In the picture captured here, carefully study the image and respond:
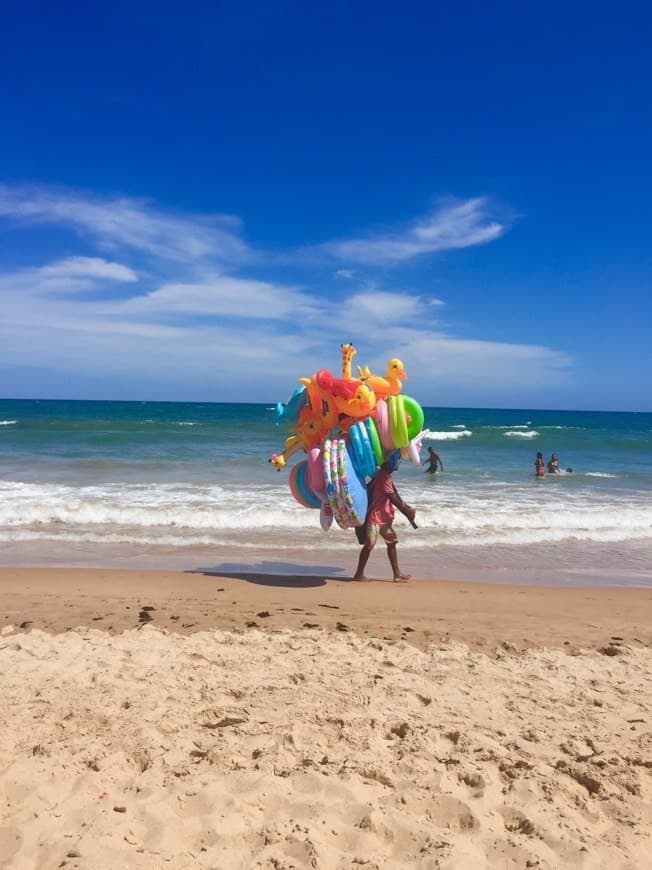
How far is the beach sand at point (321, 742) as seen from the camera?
118 inches

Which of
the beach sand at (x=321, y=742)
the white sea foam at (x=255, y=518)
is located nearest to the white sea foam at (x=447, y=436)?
the white sea foam at (x=255, y=518)

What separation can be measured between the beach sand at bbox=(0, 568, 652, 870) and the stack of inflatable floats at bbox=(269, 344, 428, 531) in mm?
1621

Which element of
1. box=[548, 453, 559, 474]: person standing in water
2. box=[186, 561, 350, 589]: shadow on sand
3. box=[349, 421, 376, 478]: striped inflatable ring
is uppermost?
box=[349, 421, 376, 478]: striped inflatable ring

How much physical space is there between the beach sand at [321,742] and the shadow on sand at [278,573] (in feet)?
5.70

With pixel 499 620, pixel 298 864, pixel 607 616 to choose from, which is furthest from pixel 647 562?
pixel 298 864

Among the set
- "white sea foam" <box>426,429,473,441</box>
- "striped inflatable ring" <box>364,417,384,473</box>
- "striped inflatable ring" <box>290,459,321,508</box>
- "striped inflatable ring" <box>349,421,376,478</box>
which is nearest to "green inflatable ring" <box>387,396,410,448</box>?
"striped inflatable ring" <box>364,417,384,473</box>

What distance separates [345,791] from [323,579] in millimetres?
5184

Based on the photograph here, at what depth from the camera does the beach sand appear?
9.82 ft

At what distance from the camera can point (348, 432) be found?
785cm

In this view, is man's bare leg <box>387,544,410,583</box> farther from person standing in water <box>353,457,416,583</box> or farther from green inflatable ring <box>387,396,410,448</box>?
green inflatable ring <box>387,396,410,448</box>

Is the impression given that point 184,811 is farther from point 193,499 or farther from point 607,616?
point 193,499

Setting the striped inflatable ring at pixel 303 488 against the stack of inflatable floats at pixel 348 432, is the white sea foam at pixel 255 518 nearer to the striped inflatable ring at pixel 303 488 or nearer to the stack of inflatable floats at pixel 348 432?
the striped inflatable ring at pixel 303 488

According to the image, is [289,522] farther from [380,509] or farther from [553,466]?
[553,466]

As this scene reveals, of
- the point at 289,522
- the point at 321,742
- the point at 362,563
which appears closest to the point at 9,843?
the point at 321,742
